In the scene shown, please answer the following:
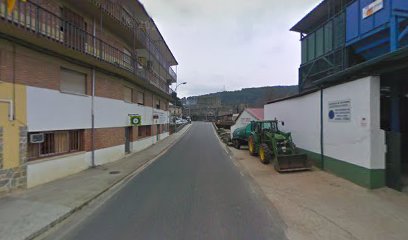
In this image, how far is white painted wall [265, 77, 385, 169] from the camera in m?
8.51

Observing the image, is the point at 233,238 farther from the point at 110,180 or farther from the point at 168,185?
the point at 110,180

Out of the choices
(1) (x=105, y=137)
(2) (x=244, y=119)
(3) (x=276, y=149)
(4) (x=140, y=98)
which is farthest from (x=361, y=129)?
(2) (x=244, y=119)

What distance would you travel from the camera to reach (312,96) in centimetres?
1298

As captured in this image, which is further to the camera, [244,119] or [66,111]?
[244,119]

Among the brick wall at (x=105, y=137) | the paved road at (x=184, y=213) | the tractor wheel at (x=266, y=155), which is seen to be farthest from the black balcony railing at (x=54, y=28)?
the tractor wheel at (x=266, y=155)

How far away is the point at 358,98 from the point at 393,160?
6.83 feet

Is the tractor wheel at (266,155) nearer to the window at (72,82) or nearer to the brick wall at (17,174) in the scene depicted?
the window at (72,82)

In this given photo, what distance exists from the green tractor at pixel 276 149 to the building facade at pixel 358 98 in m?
Answer: 0.81

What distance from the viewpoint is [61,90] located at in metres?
11.0

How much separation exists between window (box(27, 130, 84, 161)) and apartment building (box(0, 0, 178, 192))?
33 mm

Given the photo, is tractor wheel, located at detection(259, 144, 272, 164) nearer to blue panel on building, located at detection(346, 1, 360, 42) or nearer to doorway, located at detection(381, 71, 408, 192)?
doorway, located at detection(381, 71, 408, 192)

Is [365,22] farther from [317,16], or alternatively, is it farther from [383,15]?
[317,16]

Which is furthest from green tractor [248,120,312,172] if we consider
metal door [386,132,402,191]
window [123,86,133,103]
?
window [123,86,133,103]

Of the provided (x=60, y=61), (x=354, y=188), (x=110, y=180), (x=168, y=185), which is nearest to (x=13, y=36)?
(x=60, y=61)
